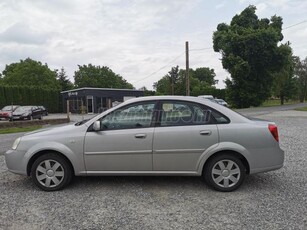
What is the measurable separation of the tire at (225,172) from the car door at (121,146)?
101 cm

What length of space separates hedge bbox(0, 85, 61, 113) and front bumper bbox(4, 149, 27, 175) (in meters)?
34.3

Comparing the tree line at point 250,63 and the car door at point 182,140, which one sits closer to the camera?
the car door at point 182,140

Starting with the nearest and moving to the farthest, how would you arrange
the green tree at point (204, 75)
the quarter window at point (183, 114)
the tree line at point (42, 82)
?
the quarter window at point (183, 114)
the tree line at point (42, 82)
the green tree at point (204, 75)

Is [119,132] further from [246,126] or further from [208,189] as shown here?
[246,126]

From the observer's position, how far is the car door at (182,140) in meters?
4.43

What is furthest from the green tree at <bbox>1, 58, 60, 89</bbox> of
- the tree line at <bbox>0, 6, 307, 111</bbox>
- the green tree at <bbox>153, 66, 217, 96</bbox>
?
the green tree at <bbox>153, 66, 217, 96</bbox>

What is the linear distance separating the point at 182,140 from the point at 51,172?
2205mm

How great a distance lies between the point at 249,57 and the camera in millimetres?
35469

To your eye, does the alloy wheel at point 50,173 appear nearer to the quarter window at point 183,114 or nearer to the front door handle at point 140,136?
the front door handle at point 140,136

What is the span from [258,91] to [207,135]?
3483cm

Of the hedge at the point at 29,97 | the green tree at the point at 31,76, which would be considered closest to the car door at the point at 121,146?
the hedge at the point at 29,97

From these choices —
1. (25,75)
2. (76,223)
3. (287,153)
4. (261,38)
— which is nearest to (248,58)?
(261,38)

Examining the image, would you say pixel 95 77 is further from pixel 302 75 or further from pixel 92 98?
pixel 302 75

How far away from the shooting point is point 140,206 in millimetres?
3961
